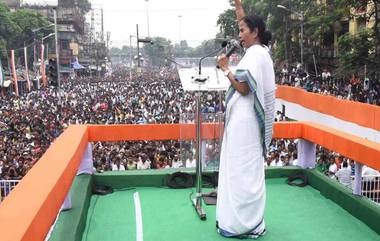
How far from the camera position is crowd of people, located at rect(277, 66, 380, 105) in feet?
69.3

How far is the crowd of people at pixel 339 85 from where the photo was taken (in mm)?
21120

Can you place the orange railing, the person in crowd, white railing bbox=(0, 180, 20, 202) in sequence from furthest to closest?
the person in crowd → white railing bbox=(0, 180, 20, 202) → the orange railing

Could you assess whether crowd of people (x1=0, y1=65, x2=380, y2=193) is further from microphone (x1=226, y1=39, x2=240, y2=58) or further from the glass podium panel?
microphone (x1=226, y1=39, x2=240, y2=58)

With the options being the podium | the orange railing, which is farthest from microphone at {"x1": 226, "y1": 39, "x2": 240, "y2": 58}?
the orange railing

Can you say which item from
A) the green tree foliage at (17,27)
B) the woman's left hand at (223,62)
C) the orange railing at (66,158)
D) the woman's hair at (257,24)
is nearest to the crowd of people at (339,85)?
the orange railing at (66,158)

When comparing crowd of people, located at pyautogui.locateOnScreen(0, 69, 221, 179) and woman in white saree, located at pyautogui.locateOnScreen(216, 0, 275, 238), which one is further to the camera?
crowd of people, located at pyautogui.locateOnScreen(0, 69, 221, 179)

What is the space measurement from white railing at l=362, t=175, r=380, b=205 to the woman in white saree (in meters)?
3.59

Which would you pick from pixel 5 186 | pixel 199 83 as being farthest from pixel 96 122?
pixel 199 83

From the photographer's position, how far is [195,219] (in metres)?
4.32

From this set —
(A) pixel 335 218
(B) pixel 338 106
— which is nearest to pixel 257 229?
(A) pixel 335 218

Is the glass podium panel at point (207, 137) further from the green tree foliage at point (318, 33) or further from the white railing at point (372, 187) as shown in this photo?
the green tree foliage at point (318, 33)

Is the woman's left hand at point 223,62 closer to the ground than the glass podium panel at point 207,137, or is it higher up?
higher up

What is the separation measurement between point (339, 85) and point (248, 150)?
24.7 metres

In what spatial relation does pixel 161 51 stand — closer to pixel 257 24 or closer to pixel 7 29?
pixel 257 24
